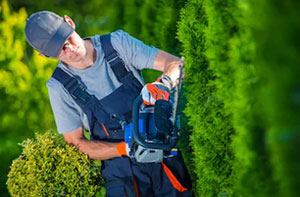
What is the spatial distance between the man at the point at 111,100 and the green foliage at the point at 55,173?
0.15m

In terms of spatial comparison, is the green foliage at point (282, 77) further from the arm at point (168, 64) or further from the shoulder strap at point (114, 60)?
the shoulder strap at point (114, 60)

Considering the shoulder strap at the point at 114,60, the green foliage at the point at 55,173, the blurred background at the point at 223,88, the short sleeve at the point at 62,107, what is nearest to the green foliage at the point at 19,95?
the blurred background at the point at 223,88

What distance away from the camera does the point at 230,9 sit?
265 cm

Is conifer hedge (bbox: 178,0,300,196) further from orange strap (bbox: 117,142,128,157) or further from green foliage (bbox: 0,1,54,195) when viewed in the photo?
green foliage (bbox: 0,1,54,195)

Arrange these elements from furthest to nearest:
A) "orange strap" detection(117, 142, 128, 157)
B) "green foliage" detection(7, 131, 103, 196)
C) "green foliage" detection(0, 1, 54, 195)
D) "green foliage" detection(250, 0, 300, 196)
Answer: "green foliage" detection(0, 1, 54, 195) → "green foliage" detection(7, 131, 103, 196) → "orange strap" detection(117, 142, 128, 157) → "green foliage" detection(250, 0, 300, 196)

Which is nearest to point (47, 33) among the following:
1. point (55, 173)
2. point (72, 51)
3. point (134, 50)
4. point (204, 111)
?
point (72, 51)

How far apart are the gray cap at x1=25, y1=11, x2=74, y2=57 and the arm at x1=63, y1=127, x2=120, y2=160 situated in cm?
74

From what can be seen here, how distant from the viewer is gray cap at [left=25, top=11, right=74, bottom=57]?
3.21 metres

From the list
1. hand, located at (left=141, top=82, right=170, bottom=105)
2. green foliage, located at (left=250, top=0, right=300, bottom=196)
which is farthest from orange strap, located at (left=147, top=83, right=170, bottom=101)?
green foliage, located at (left=250, top=0, right=300, bottom=196)

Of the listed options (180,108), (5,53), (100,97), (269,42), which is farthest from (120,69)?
(5,53)

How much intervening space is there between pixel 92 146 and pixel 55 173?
1.37 ft

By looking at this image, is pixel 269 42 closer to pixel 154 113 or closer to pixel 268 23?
pixel 268 23

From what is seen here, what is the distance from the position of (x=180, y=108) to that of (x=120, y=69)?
94cm

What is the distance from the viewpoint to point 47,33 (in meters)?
3.20
